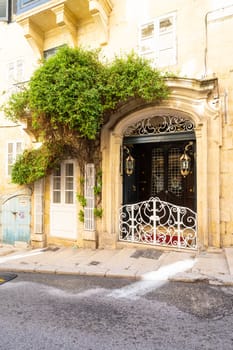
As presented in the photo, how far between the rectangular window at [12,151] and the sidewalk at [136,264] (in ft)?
13.5

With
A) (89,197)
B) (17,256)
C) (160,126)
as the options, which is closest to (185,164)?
(160,126)

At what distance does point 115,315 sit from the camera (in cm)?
360

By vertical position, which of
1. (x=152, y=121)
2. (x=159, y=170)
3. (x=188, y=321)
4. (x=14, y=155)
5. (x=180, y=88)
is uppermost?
(x=180, y=88)

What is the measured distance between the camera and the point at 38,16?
8656mm

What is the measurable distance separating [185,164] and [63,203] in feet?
15.1

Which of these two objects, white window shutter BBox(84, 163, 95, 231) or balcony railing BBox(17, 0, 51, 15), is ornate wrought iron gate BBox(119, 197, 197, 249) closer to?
white window shutter BBox(84, 163, 95, 231)

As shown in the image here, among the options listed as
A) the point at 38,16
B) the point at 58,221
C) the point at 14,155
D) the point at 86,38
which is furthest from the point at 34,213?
the point at 38,16

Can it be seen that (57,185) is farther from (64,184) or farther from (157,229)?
(157,229)

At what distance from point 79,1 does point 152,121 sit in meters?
4.82

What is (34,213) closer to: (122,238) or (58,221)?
(58,221)

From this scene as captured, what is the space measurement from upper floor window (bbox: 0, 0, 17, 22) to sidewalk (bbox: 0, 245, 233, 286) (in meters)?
10.1

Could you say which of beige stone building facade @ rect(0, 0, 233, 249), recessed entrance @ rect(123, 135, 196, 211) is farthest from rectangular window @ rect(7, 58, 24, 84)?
recessed entrance @ rect(123, 135, 196, 211)

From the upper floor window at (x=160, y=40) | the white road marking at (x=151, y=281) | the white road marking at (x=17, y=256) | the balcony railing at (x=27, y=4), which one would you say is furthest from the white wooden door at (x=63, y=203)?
the balcony railing at (x=27, y=4)

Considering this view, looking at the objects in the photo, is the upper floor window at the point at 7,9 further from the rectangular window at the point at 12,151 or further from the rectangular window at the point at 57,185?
the rectangular window at the point at 57,185
